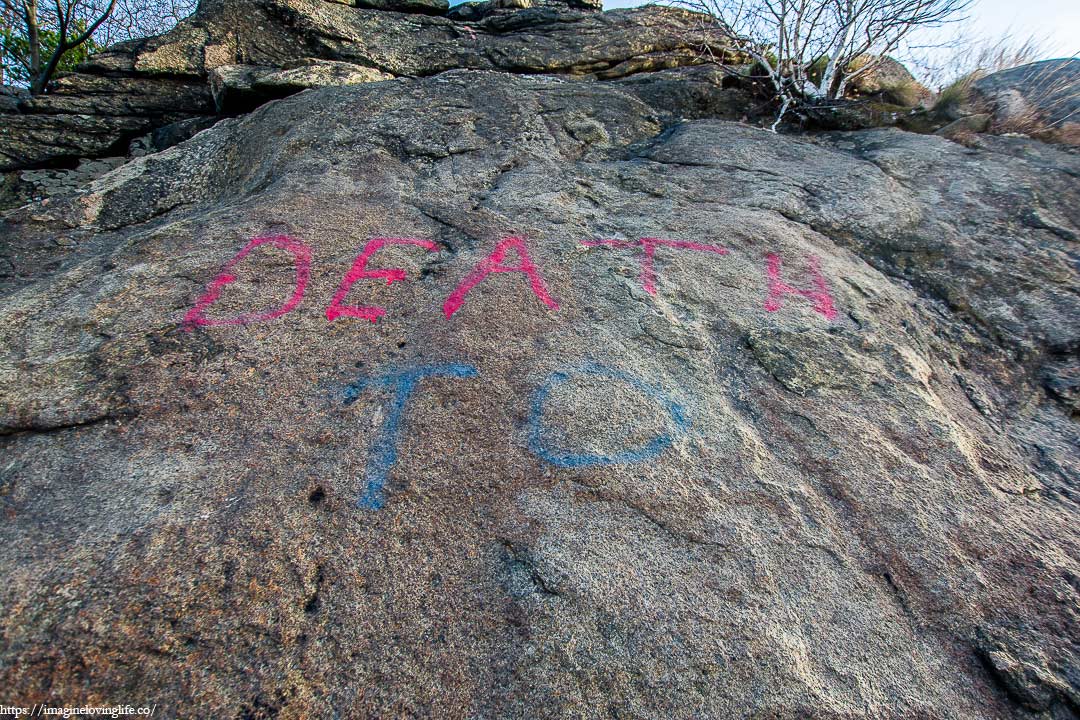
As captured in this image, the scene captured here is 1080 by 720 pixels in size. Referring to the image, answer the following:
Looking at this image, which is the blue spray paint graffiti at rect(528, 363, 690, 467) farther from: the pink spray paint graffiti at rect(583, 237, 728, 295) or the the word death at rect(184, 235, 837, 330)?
the pink spray paint graffiti at rect(583, 237, 728, 295)

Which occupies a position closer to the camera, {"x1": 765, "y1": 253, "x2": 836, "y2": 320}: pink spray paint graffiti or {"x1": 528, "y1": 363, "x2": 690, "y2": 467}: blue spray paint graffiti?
{"x1": 528, "y1": 363, "x2": 690, "y2": 467}: blue spray paint graffiti

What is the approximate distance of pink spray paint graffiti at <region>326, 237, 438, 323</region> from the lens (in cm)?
205

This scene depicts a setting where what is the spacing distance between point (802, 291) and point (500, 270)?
1220 mm

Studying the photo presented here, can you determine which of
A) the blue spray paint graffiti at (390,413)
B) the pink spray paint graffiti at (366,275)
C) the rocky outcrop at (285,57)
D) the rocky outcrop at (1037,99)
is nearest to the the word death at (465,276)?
the pink spray paint graffiti at (366,275)

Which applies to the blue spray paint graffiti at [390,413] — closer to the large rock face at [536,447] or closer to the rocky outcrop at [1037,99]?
the large rock face at [536,447]

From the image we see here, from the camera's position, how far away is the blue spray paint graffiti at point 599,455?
1.61 m

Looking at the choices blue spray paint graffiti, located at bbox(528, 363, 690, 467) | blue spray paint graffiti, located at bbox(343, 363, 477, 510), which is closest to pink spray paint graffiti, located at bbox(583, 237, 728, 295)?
blue spray paint graffiti, located at bbox(528, 363, 690, 467)

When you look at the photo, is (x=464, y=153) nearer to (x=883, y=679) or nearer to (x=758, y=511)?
(x=758, y=511)

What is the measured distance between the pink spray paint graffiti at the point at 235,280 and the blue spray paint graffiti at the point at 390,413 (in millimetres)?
499

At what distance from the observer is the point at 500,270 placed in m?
2.24

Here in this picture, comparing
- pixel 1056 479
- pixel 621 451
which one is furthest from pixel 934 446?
pixel 621 451

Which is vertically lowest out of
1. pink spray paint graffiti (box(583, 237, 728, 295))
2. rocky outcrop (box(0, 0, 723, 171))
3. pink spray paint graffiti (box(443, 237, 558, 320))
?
pink spray paint graffiti (box(443, 237, 558, 320))

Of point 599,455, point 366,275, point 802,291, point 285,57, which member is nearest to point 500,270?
point 366,275

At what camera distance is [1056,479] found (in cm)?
186
